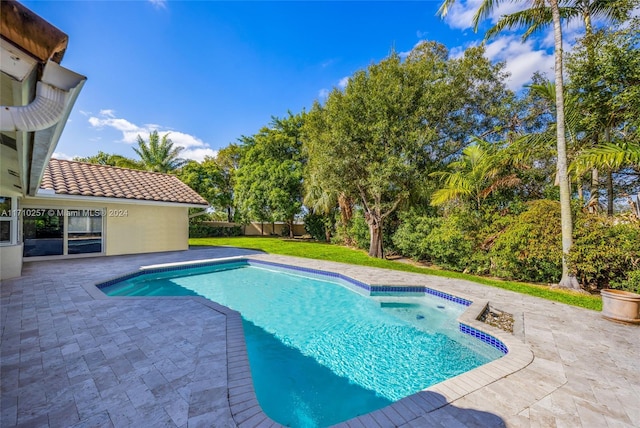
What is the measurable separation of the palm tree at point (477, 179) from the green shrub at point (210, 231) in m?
22.7

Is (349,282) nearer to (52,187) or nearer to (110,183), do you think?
(52,187)

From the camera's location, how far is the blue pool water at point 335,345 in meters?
4.23

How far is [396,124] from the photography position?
13.4 meters

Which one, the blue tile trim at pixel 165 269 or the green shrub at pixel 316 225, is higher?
the green shrub at pixel 316 225

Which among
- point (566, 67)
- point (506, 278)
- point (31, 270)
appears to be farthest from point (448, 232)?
point (31, 270)

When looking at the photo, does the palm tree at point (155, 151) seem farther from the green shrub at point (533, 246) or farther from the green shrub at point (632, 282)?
the green shrub at point (632, 282)

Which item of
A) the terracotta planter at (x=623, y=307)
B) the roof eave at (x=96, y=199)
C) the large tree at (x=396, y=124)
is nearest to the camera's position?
the terracotta planter at (x=623, y=307)

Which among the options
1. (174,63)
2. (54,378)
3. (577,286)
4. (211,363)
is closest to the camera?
(54,378)

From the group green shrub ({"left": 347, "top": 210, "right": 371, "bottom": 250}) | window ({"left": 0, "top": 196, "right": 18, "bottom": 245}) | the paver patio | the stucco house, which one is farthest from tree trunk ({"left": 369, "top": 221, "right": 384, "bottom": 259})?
window ({"left": 0, "top": 196, "right": 18, "bottom": 245})

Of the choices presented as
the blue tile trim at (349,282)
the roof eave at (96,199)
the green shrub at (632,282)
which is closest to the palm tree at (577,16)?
the green shrub at (632,282)

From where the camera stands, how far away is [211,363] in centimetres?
405

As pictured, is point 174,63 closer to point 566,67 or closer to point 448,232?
point 448,232

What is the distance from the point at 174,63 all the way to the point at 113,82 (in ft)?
10.7

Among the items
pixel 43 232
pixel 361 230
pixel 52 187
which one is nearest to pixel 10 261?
pixel 52 187
